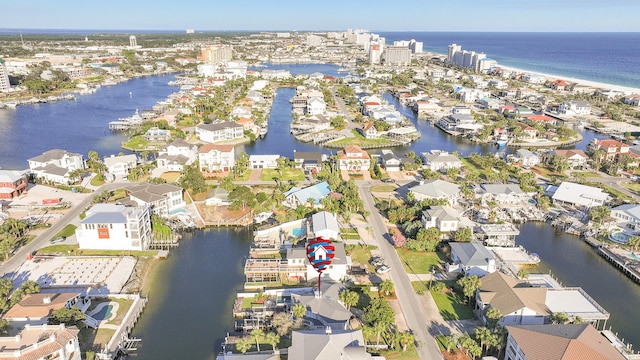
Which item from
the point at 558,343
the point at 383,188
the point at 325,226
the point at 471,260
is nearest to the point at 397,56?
the point at 383,188

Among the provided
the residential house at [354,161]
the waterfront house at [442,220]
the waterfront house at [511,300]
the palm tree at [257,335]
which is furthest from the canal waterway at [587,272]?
the palm tree at [257,335]

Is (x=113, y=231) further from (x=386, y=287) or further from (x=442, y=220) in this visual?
(x=442, y=220)

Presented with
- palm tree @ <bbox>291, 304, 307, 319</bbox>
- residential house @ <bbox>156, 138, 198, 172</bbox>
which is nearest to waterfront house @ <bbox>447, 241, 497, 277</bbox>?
palm tree @ <bbox>291, 304, 307, 319</bbox>

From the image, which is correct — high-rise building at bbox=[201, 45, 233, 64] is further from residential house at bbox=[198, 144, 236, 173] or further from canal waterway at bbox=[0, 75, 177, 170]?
residential house at bbox=[198, 144, 236, 173]

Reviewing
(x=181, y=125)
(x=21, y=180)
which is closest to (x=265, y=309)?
(x=21, y=180)

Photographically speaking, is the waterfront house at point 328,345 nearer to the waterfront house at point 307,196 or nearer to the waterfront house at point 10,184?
the waterfront house at point 307,196

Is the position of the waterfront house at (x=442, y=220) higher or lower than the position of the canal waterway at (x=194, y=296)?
higher
